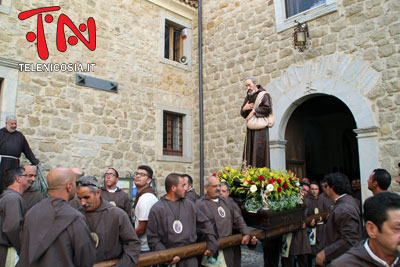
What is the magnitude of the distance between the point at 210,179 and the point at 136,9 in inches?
280

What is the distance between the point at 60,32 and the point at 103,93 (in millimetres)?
1747

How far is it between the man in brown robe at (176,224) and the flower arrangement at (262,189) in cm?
106

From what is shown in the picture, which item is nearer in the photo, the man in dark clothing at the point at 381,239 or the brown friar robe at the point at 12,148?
the man in dark clothing at the point at 381,239

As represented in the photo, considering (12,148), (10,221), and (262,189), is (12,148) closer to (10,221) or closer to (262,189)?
(10,221)

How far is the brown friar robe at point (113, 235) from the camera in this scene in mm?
2754

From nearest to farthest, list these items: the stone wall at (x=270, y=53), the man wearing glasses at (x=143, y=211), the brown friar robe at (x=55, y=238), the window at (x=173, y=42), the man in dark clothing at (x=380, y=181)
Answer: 1. the brown friar robe at (x=55, y=238)
2. the man wearing glasses at (x=143, y=211)
3. the man in dark clothing at (x=380, y=181)
4. the stone wall at (x=270, y=53)
5. the window at (x=173, y=42)

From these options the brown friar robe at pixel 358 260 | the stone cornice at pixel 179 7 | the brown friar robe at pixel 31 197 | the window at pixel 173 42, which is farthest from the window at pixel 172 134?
the brown friar robe at pixel 358 260

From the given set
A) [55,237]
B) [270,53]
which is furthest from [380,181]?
[270,53]

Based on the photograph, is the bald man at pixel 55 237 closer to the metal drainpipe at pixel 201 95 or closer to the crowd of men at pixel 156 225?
the crowd of men at pixel 156 225

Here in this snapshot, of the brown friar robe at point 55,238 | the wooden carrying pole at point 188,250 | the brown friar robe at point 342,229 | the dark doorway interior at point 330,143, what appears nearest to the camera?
the brown friar robe at point 55,238

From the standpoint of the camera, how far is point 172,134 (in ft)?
34.2

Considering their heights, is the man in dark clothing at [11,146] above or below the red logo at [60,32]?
below

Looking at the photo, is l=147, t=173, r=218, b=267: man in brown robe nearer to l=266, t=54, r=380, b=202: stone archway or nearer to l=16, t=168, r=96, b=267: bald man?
l=16, t=168, r=96, b=267: bald man

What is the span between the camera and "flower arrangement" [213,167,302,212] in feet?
14.7
